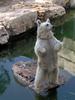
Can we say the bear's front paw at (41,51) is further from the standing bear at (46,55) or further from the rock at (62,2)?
the rock at (62,2)

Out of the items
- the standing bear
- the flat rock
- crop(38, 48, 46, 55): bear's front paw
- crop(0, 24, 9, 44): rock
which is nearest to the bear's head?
the standing bear

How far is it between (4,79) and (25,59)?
773mm

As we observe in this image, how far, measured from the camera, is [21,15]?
673 centimetres

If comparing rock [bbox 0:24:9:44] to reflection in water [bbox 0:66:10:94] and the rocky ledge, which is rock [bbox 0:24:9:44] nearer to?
the rocky ledge

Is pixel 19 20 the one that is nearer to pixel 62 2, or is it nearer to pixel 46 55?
pixel 62 2

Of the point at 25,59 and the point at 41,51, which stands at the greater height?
the point at 41,51

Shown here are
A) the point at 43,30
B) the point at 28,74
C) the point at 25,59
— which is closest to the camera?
the point at 43,30

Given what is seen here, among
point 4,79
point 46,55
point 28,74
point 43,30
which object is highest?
point 43,30

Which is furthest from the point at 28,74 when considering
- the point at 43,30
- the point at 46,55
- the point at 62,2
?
the point at 62,2

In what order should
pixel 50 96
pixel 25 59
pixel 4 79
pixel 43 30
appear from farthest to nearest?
1. pixel 25 59
2. pixel 4 79
3. pixel 50 96
4. pixel 43 30

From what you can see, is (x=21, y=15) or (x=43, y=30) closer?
(x=43, y=30)

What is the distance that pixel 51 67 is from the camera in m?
4.33

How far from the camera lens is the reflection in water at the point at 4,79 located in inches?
192

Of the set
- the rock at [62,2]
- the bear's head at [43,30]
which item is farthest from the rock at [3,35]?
the rock at [62,2]
